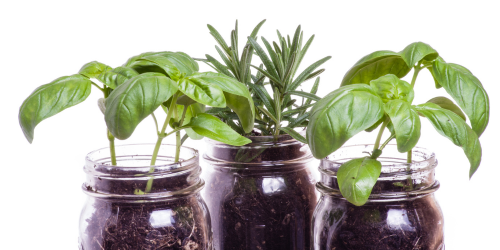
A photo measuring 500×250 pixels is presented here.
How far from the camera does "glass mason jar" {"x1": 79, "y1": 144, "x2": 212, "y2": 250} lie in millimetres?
840

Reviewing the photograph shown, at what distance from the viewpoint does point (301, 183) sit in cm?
106

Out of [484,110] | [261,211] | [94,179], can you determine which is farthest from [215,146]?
[484,110]

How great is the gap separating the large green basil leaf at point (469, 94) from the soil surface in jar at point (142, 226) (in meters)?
0.48

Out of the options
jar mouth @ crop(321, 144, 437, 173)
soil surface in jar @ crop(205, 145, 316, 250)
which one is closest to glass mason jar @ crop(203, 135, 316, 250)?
soil surface in jar @ crop(205, 145, 316, 250)

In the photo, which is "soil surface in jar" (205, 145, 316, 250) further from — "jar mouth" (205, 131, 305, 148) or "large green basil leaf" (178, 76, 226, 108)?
"large green basil leaf" (178, 76, 226, 108)

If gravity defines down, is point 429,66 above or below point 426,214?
above

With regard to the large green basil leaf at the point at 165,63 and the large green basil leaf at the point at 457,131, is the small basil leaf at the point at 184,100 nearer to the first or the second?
the large green basil leaf at the point at 165,63

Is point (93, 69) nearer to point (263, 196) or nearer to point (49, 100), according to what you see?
point (49, 100)

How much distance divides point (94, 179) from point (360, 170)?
453mm

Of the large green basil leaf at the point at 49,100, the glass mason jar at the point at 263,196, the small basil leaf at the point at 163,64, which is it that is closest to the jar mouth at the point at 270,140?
the glass mason jar at the point at 263,196

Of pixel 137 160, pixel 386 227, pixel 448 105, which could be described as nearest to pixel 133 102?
pixel 137 160

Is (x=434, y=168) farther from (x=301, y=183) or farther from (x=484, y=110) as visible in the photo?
(x=301, y=183)

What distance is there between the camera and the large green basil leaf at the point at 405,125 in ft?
2.32

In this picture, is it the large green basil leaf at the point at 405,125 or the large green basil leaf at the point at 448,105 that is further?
the large green basil leaf at the point at 448,105
